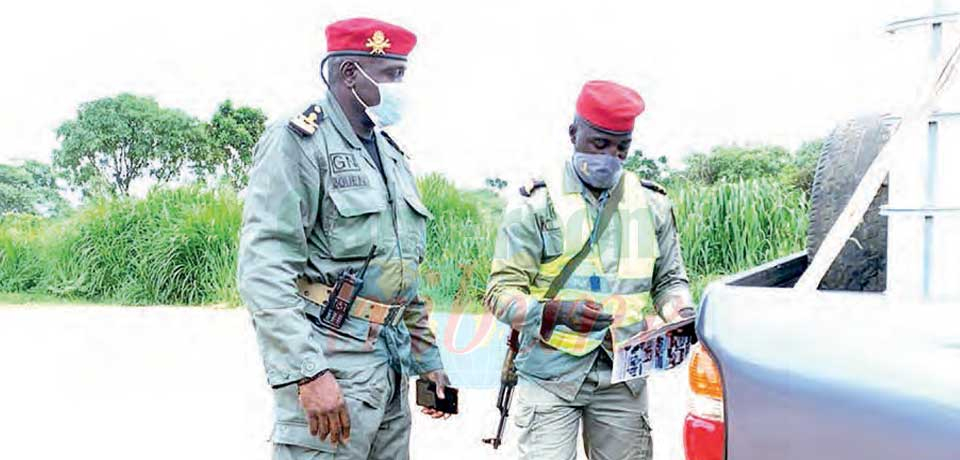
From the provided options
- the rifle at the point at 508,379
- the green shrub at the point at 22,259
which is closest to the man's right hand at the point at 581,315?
the rifle at the point at 508,379

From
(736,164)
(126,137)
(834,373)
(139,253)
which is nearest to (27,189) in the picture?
(126,137)

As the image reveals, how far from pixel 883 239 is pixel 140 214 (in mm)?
12591

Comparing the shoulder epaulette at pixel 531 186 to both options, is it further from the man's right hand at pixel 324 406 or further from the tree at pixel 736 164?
the tree at pixel 736 164

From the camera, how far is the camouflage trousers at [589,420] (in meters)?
3.24

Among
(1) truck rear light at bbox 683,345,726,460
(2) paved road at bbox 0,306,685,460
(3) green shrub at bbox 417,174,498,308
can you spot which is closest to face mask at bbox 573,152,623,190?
(2) paved road at bbox 0,306,685,460

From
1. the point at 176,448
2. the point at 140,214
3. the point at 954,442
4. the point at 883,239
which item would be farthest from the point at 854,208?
the point at 140,214

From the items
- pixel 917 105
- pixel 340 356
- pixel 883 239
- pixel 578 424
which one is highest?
pixel 917 105

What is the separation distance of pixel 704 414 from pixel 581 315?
0.97 metres

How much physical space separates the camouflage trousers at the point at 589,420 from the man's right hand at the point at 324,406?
70 cm

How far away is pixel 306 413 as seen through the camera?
8.99ft

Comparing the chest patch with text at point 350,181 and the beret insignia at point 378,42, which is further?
the beret insignia at point 378,42

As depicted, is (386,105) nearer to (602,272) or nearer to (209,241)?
(602,272)

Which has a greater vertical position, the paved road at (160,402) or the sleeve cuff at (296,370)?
the sleeve cuff at (296,370)

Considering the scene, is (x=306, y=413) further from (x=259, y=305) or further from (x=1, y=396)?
(x=1, y=396)
